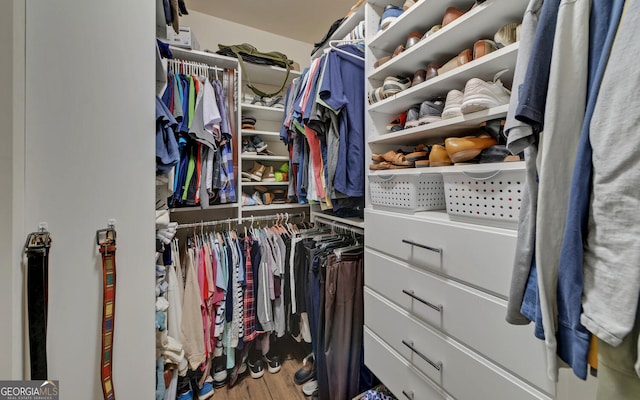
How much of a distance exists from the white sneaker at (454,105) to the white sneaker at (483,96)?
2.5 inches

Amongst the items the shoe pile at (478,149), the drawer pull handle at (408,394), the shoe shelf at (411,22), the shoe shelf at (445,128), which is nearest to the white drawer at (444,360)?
the drawer pull handle at (408,394)

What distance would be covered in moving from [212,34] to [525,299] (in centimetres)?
240

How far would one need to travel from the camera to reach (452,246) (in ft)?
2.39

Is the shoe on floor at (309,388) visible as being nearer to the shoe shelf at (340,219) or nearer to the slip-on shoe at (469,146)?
the shoe shelf at (340,219)

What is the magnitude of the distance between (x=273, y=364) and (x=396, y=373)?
3.26 feet

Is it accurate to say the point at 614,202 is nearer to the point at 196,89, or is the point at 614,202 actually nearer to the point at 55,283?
the point at 55,283

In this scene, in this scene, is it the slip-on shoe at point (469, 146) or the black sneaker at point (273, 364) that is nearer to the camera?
the slip-on shoe at point (469, 146)

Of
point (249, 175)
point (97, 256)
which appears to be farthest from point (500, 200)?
point (249, 175)

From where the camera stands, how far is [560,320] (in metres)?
0.38

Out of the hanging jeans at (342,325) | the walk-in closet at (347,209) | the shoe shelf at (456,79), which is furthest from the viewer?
the hanging jeans at (342,325)

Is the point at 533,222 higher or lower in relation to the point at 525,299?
higher

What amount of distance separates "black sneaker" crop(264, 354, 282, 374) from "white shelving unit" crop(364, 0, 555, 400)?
2.71 ft

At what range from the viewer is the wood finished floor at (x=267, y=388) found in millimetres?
1404

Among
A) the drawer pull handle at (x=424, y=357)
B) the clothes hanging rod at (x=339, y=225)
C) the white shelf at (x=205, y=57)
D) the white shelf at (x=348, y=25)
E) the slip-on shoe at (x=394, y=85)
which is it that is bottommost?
the drawer pull handle at (x=424, y=357)
